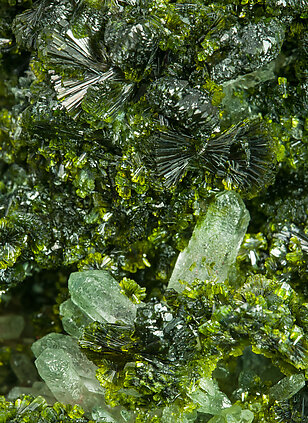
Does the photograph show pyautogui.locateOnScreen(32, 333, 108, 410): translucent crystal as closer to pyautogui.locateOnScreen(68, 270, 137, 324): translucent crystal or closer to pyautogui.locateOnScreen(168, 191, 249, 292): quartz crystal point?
pyautogui.locateOnScreen(68, 270, 137, 324): translucent crystal

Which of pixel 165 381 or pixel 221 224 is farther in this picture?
pixel 221 224

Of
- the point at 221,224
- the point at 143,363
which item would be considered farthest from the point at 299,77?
the point at 143,363

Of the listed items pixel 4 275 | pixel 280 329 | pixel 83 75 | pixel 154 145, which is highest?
pixel 83 75

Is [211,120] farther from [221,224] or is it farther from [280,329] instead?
[280,329]

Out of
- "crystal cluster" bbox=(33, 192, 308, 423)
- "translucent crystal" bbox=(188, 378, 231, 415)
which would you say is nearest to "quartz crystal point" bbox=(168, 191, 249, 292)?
"crystal cluster" bbox=(33, 192, 308, 423)

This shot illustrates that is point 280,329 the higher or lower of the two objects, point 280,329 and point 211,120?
the lower

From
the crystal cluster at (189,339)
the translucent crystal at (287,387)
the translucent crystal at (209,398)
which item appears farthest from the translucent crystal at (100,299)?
the translucent crystal at (287,387)

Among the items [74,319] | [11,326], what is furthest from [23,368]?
[74,319]
